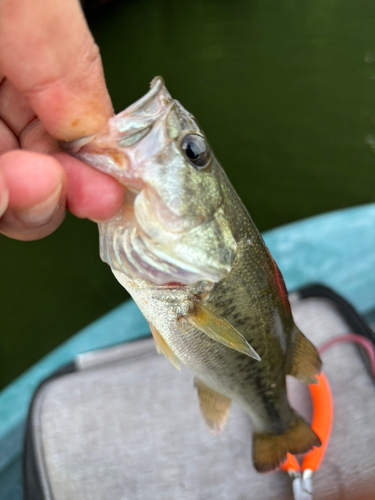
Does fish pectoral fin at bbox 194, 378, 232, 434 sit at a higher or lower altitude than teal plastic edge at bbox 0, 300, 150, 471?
higher

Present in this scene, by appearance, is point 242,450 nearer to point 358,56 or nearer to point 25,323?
point 25,323

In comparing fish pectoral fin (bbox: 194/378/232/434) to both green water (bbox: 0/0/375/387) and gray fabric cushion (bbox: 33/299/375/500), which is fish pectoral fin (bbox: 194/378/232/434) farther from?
green water (bbox: 0/0/375/387)

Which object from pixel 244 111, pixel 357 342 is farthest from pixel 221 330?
pixel 244 111

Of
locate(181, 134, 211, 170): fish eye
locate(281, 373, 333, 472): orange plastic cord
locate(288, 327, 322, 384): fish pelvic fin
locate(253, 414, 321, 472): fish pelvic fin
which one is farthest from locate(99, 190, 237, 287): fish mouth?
locate(281, 373, 333, 472): orange plastic cord

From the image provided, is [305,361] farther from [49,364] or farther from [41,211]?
[49,364]

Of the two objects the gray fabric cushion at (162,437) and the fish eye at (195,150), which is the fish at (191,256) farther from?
the gray fabric cushion at (162,437)

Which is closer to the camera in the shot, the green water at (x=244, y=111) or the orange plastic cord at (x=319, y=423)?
the orange plastic cord at (x=319, y=423)

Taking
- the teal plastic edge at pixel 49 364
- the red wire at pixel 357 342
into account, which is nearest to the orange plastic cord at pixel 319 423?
the red wire at pixel 357 342
